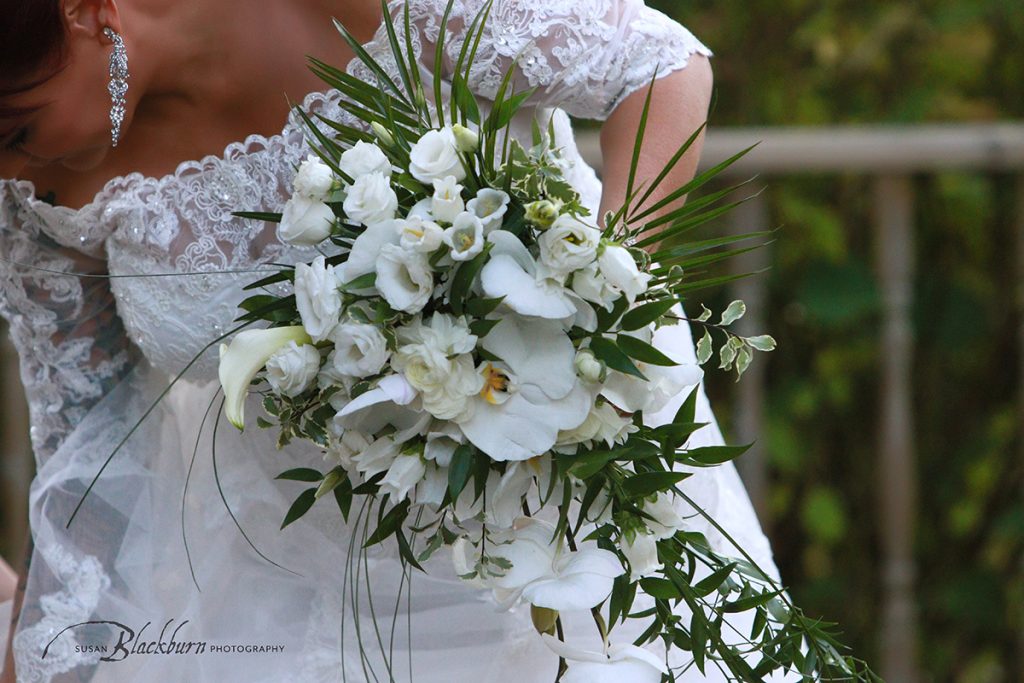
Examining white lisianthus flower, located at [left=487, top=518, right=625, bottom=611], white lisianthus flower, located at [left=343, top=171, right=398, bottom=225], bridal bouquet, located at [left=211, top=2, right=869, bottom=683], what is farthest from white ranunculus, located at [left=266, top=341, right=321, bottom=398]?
white lisianthus flower, located at [left=487, top=518, right=625, bottom=611]

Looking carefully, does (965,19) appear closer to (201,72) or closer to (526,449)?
(201,72)

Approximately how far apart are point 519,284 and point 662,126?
44 cm

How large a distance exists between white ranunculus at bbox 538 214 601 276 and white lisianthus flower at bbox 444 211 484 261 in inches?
2.0

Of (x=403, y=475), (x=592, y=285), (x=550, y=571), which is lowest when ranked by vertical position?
(x=550, y=571)

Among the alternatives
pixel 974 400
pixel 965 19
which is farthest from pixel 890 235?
pixel 965 19

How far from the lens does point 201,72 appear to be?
1.26m

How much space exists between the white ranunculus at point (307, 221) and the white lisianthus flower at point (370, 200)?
1.5 inches

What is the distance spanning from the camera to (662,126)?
1258mm

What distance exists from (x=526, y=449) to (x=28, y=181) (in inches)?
29.6

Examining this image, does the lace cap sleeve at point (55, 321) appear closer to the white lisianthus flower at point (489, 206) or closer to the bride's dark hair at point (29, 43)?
the bride's dark hair at point (29, 43)

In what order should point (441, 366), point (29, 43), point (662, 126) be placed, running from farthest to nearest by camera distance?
point (662, 126) < point (29, 43) < point (441, 366)

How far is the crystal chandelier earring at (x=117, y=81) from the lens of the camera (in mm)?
1174

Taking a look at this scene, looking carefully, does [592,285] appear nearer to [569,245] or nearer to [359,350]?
[569,245]

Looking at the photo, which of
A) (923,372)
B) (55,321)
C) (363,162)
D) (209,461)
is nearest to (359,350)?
(363,162)
